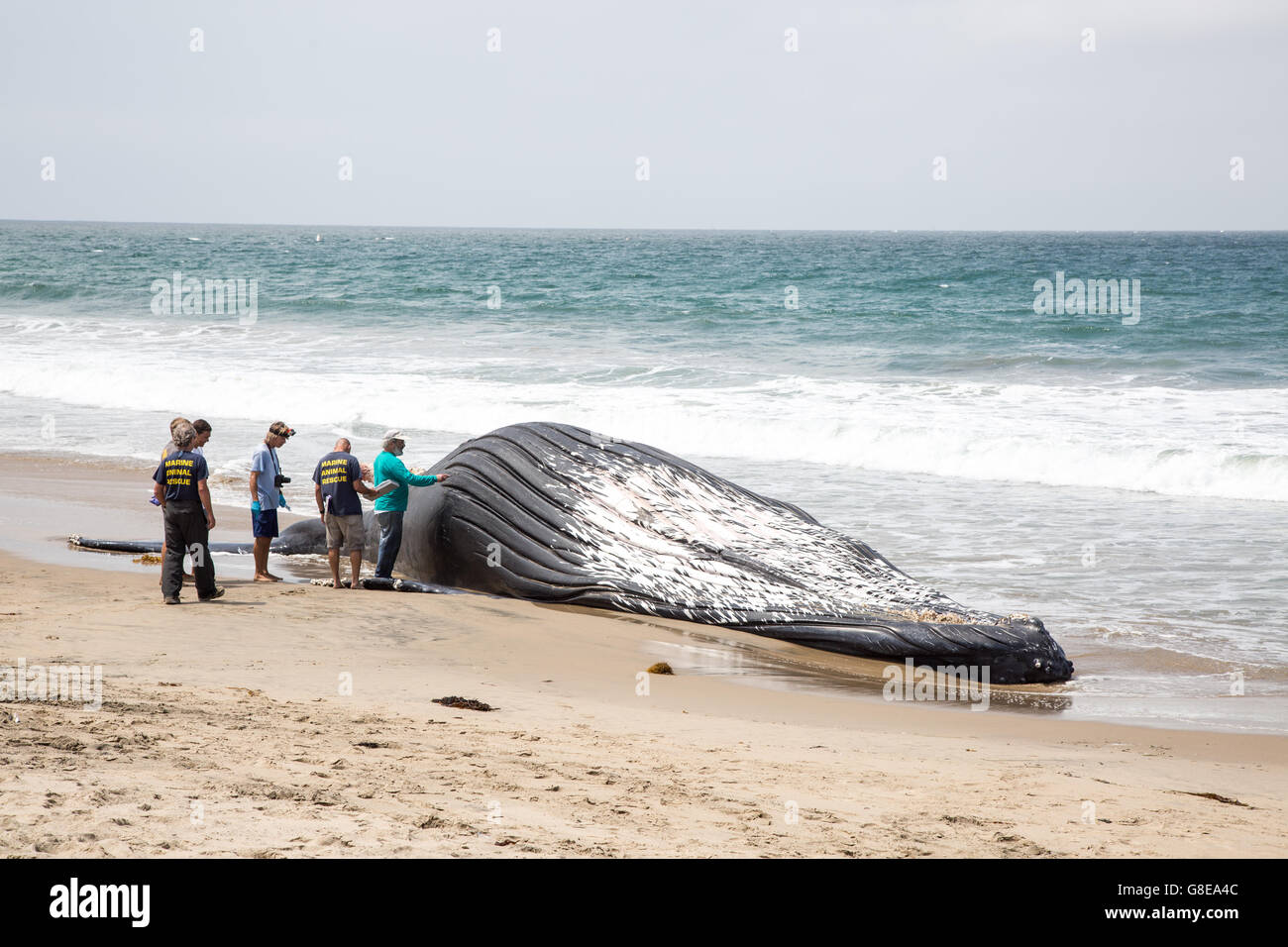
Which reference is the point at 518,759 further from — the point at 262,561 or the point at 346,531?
the point at 262,561

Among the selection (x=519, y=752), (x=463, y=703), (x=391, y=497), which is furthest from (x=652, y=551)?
(x=519, y=752)

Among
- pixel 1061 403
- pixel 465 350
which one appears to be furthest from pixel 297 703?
pixel 465 350

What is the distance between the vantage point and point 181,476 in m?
8.56

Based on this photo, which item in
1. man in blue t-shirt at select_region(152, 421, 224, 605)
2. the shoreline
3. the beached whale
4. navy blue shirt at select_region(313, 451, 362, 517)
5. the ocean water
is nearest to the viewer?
the shoreline

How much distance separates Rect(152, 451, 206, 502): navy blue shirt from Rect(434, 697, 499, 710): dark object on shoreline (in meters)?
3.20

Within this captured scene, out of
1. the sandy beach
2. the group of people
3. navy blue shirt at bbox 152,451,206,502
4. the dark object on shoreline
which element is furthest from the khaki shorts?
the dark object on shoreline

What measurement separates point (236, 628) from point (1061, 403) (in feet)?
53.7

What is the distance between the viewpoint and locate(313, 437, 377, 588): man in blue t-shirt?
927 centimetres

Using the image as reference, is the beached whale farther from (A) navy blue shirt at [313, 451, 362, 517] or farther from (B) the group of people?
(A) navy blue shirt at [313, 451, 362, 517]

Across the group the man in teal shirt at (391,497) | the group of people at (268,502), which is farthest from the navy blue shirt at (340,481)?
the man in teal shirt at (391,497)

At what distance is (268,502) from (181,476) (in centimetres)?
102

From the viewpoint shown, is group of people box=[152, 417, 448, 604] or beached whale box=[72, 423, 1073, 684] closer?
beached whale box=[72, 423, 1073, 684]
